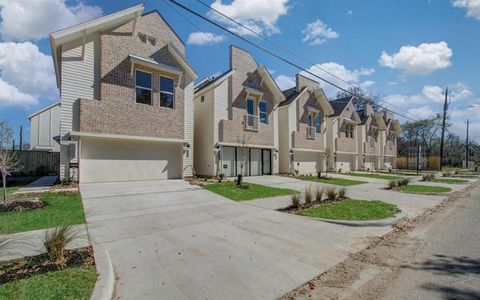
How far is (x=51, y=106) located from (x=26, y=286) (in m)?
31.6

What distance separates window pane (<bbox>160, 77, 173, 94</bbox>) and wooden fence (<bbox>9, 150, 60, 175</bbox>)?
11.7m

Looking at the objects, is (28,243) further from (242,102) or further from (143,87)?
(242,102)

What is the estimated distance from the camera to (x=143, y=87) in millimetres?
15023

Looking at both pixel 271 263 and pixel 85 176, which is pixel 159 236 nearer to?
pixel 271 263

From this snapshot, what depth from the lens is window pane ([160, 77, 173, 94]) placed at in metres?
15.8

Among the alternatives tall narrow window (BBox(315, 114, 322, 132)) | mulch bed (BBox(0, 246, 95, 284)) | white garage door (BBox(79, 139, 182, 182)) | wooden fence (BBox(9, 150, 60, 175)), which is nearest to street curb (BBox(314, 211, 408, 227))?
mulch bed (BBox(0, 246, 95, 284))

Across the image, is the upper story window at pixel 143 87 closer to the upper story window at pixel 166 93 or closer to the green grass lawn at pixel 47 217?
the upper story window at pixel 166 93

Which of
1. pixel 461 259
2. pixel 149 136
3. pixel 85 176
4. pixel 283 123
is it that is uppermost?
pixel 283 123

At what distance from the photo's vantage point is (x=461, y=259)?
16.5 ft

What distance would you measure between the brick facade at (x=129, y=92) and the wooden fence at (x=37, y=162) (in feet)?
34.9

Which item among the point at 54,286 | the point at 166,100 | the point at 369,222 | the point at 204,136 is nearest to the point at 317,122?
the point at 204,136

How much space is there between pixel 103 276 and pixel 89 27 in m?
13.2

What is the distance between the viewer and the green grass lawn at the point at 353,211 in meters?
7.99

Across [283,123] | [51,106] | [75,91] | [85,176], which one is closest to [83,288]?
[85,176]
